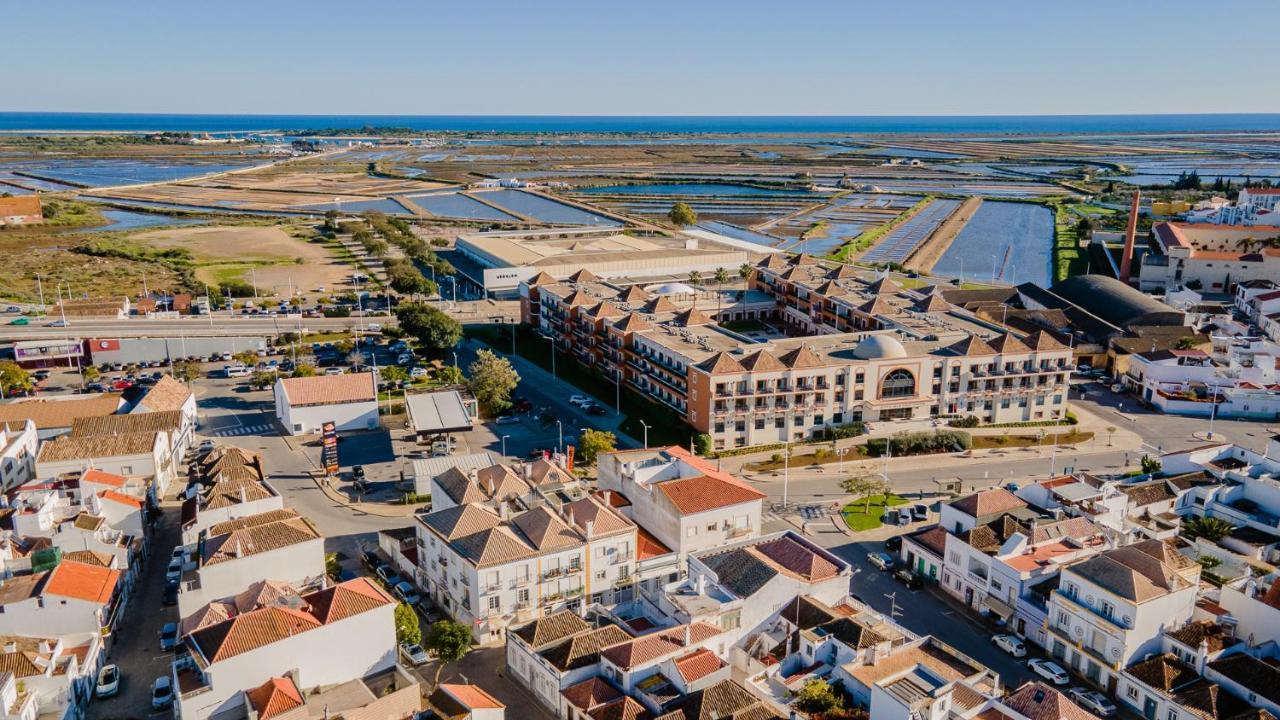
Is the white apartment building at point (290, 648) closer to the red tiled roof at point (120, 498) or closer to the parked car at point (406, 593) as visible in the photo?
the parked car at point (406, 593)

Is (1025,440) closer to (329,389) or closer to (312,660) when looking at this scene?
(329,389)

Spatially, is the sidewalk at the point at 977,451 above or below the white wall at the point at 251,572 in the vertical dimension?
below

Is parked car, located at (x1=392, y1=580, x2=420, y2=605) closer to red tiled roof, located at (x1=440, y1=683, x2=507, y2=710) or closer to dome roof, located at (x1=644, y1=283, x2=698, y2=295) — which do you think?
red tiled roof, located at (x1=440, y1=683, x2=507, y2=710)

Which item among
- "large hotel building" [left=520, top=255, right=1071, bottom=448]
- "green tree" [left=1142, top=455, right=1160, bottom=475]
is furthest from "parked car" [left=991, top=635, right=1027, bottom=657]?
"large hotel building" [left=520, top=255, right=1071, bottom=448]

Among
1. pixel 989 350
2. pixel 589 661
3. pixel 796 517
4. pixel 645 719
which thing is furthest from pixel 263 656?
pixel 989 350

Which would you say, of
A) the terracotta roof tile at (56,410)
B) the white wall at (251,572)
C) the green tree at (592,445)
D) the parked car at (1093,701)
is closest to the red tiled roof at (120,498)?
the white wall at (251,572)

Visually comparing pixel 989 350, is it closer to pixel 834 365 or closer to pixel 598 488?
pixel 834 365
